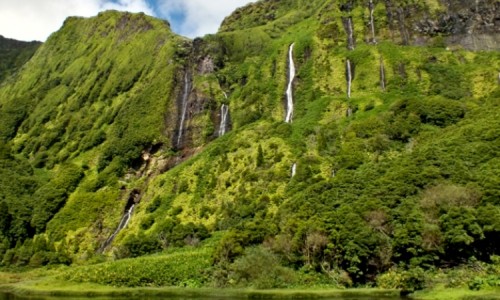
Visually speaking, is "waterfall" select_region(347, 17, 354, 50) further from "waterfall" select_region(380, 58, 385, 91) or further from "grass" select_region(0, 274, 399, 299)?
"grass" select_region(0, 274, 399, 299)

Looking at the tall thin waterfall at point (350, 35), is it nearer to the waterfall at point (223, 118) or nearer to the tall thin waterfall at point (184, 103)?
the waterfall at point (223, 118)

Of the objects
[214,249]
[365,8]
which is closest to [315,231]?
[214,249]

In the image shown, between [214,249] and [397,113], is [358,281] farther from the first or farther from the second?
[397,113]

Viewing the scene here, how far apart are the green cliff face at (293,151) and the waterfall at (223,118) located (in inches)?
16.8

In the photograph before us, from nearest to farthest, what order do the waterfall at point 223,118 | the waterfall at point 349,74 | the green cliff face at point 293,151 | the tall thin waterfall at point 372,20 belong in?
the green cliff face at point 293,151 < the waterfall at point 349,74 < the waterfall at point 223,118 < the tall thin waterfall at point 372,20

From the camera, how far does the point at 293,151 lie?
11862cm

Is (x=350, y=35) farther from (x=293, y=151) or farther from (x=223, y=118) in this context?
(x=293, y=151)

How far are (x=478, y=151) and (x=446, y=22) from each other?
80.0m

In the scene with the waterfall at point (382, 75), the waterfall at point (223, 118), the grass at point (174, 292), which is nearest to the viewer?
the grass at point (174, 292)

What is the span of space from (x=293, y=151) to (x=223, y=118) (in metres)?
41.5

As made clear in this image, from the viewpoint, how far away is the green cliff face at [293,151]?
245 ft

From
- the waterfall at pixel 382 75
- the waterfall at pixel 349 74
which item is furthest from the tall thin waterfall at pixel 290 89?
the waterfall at pixel 382 75

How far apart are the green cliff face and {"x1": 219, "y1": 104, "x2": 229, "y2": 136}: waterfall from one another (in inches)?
16.8

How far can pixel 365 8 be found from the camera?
170750 millimetres
